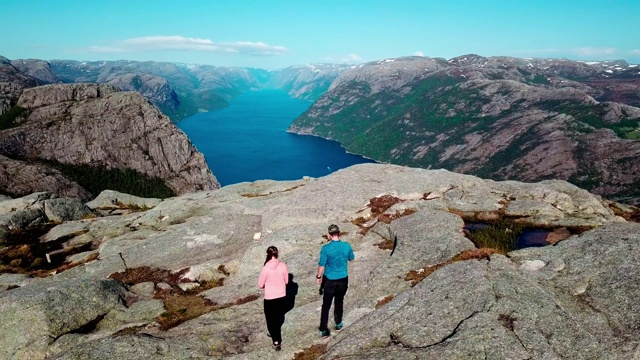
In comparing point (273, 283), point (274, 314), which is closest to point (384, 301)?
point (274, 314)

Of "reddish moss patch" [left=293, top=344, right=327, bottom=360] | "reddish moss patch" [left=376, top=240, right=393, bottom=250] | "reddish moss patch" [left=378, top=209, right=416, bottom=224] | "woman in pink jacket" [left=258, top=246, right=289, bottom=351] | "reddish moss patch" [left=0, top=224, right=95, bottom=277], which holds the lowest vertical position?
"reddish moss patch" [left=0, top=224, right=95, bottom=277]

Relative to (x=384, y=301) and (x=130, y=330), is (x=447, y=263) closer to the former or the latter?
(x=384, y=301)

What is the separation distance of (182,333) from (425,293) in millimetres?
13365

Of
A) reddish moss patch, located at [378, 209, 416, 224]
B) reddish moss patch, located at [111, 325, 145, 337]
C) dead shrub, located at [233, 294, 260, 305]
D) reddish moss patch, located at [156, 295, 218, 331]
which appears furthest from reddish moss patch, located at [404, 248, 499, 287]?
reddish moss patch, located at [111, 325, 145, 337]

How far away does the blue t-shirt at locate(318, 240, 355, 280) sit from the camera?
56.0 ft

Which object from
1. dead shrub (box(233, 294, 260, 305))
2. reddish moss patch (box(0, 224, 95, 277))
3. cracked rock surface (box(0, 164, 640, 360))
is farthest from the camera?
reddish moss patch (box(0, 224, 95, 277))

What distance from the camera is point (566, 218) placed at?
3194cm

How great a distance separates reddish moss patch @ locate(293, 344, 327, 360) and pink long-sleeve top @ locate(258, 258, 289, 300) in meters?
2.90

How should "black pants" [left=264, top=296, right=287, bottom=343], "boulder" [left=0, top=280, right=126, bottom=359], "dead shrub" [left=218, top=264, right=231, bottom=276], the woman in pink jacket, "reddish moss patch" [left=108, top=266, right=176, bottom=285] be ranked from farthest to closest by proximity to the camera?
"reddish moss patch" [left=108, top=266, right=176, bottom=285]
"dead shrub" [left=218, top=264, right=231, bottom=276]
"boulder" [left=0, top=280, right=126, bottom=359]
"black pants" [left=264, top=296, right=287, bottom=343]
the woman in pink jacket

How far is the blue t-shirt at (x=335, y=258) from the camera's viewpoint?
1706 cm

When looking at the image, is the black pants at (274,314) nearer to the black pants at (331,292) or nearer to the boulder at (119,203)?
the black pants at (331,292)

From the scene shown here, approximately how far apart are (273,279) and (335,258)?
9.74ft

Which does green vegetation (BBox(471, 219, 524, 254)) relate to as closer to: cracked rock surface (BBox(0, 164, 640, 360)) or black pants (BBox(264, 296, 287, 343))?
cracked rock surface (BBox(0, 164, 640, 360))

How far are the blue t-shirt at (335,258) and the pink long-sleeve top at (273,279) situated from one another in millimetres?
1843
